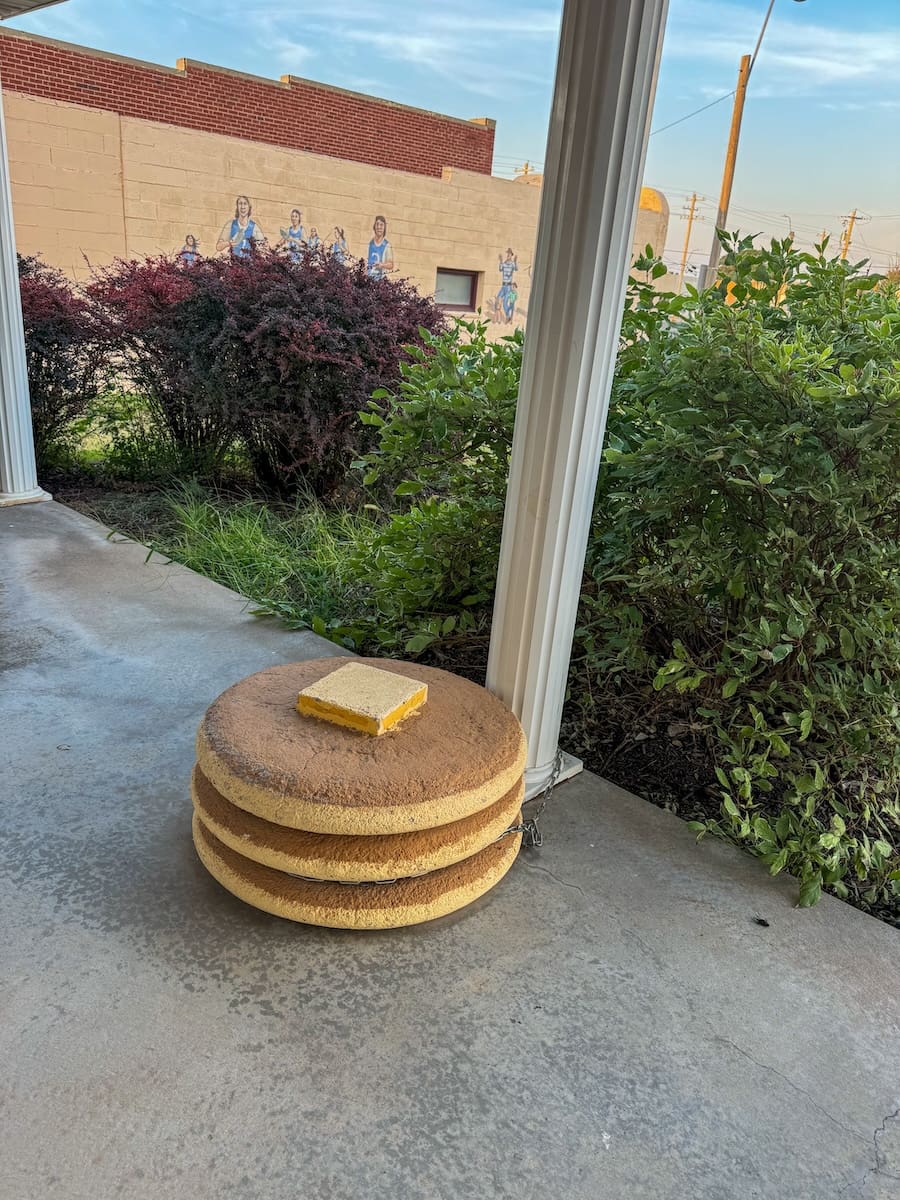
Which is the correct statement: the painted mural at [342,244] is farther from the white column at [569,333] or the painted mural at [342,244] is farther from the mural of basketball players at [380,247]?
the white column at [569,333]

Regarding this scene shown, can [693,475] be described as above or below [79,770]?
above

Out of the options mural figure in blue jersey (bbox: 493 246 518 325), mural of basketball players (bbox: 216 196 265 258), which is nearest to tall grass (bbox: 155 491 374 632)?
mural of basketball players (bbox: 216 196 265 258)

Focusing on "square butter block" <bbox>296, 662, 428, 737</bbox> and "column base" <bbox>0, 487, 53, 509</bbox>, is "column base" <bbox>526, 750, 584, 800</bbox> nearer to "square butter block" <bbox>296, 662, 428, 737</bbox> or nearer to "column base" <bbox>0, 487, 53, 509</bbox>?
"square butter block" <bbox>296, 662, 428, 737</bbox>

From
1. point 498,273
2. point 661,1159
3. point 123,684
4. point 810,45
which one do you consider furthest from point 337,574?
point 498,273

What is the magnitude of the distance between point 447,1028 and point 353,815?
49cm

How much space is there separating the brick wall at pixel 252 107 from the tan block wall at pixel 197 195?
446 millimetres

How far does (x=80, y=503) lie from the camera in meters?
5.94

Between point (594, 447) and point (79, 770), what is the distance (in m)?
1.92

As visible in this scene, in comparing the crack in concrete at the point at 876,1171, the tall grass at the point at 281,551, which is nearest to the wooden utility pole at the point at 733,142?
the tall grass at the point at 281,551

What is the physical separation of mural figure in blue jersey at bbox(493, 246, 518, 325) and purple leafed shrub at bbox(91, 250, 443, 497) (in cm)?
1411

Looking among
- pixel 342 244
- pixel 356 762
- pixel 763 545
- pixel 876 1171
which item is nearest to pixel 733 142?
pixel 342 244

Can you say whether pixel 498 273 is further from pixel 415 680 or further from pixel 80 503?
pixel 415 680

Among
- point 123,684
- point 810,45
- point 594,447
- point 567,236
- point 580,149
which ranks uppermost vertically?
point 810,45

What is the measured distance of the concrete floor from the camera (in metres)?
1.46
